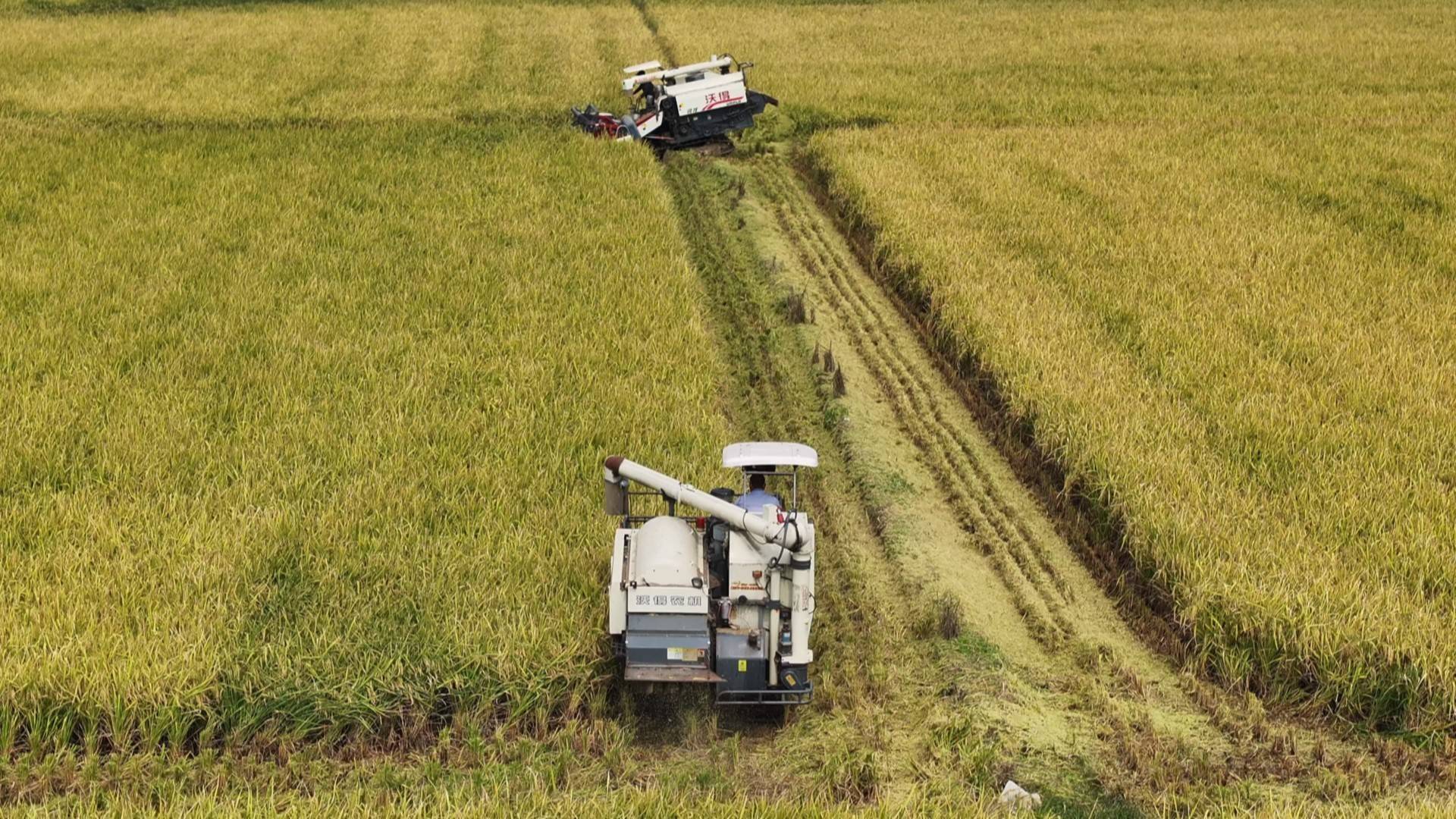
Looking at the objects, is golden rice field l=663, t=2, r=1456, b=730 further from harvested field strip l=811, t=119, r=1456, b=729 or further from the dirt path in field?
the dirt path in field

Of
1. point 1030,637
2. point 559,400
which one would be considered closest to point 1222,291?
point 1030,637

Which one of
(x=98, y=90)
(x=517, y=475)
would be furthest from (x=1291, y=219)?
(x=98, y=90)

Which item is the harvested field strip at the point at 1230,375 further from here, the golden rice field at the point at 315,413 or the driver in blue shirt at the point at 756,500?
the golden rice field at the point at 315,413

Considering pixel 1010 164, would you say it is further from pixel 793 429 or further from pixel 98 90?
pixel 98 90

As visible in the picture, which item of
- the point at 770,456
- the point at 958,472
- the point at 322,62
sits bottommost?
the point at 958,472

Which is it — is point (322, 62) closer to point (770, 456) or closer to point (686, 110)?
point (686, 110)

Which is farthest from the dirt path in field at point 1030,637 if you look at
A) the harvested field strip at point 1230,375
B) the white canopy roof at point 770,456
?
the white canopy roof at point 770,456
